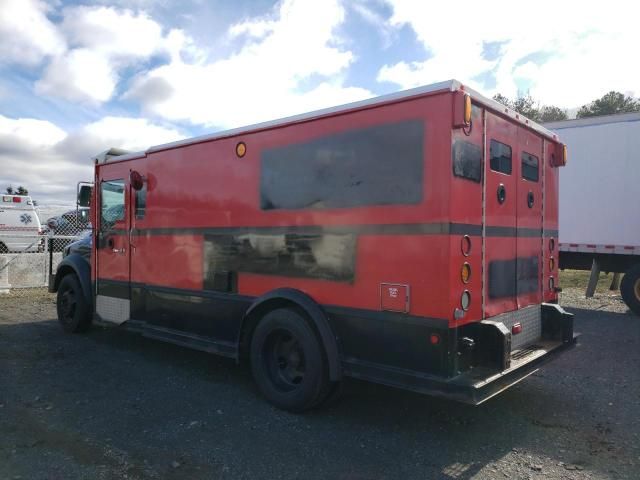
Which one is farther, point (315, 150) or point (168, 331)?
point (168, 331)

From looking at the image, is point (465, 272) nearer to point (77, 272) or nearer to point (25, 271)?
point (77, 272)

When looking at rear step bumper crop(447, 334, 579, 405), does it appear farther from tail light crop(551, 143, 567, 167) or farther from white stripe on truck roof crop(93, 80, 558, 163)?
white stripe on truck roof crop(93, 80, 558, 163)

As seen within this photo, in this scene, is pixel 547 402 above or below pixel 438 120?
below

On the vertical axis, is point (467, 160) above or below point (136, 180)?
below

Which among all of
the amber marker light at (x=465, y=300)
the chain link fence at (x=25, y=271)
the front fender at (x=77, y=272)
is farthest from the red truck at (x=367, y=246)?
the chain link fence at (x=25, y=271)

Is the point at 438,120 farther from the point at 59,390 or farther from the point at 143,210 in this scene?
the point at 59,390

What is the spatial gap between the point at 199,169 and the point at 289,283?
70.8 inches

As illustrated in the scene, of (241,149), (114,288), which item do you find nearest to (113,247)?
(114,288)

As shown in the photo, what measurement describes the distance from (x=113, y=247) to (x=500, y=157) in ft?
16.5

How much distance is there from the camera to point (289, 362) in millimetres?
4621

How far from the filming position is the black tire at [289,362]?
13.8ft

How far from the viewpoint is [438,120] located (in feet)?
11.7

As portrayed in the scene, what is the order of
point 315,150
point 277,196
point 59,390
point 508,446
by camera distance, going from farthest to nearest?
point 59,390, point 277,196, point 315,150, point 508,446

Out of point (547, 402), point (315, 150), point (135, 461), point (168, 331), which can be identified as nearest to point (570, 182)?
point (547, 402)
